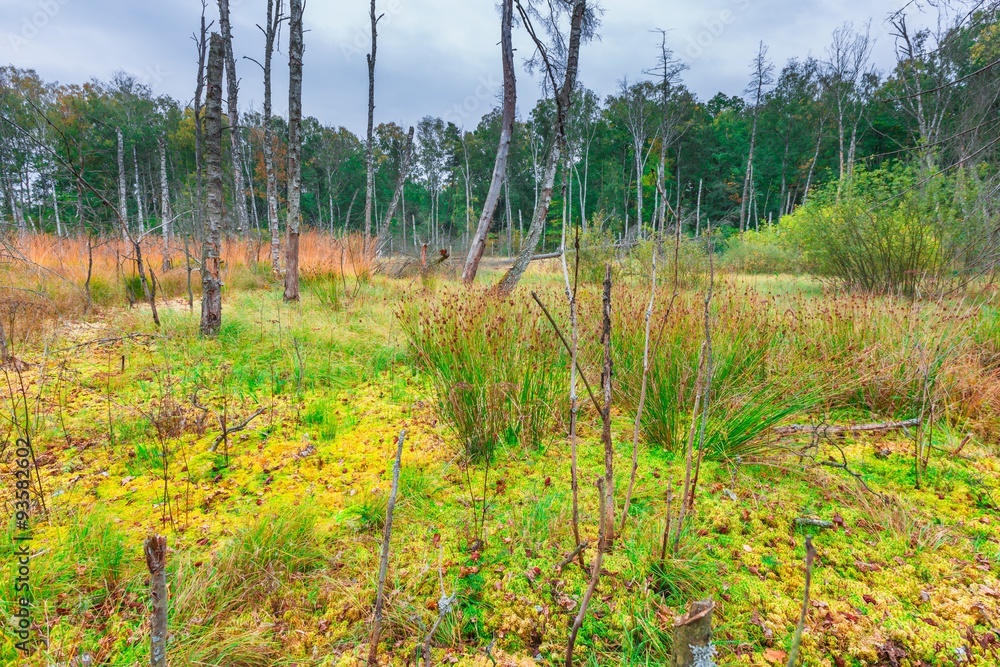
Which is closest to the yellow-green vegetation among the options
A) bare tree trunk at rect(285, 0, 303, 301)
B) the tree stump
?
the tree stump

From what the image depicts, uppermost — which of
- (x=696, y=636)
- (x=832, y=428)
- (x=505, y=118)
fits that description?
(x=505, y=118)

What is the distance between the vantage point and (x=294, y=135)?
19.9ft

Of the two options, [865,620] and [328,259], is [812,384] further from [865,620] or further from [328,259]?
[328,259]

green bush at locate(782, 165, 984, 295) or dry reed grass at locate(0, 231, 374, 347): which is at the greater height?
green bush at locate(782, 165, 984, 295)

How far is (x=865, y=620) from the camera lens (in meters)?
1.29

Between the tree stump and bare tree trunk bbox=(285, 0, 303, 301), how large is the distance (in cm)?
628

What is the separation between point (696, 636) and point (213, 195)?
5196 mm

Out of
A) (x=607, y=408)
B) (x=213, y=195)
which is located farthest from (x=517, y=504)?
(x=213, y=195)

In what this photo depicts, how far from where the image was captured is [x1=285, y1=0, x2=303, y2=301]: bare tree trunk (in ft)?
18.7

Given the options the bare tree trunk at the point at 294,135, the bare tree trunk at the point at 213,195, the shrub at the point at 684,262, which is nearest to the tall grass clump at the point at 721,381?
the bare tree trunk at the point at 213,195

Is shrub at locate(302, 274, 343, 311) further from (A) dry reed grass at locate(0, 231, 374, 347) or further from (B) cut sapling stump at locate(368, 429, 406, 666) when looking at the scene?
(B) cut sapling stump at locate(368, 429, 406, 666)

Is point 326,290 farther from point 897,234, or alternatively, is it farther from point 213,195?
point 897,234

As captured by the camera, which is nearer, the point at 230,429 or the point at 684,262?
the point at 230,429

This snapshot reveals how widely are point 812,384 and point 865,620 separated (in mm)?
1806
